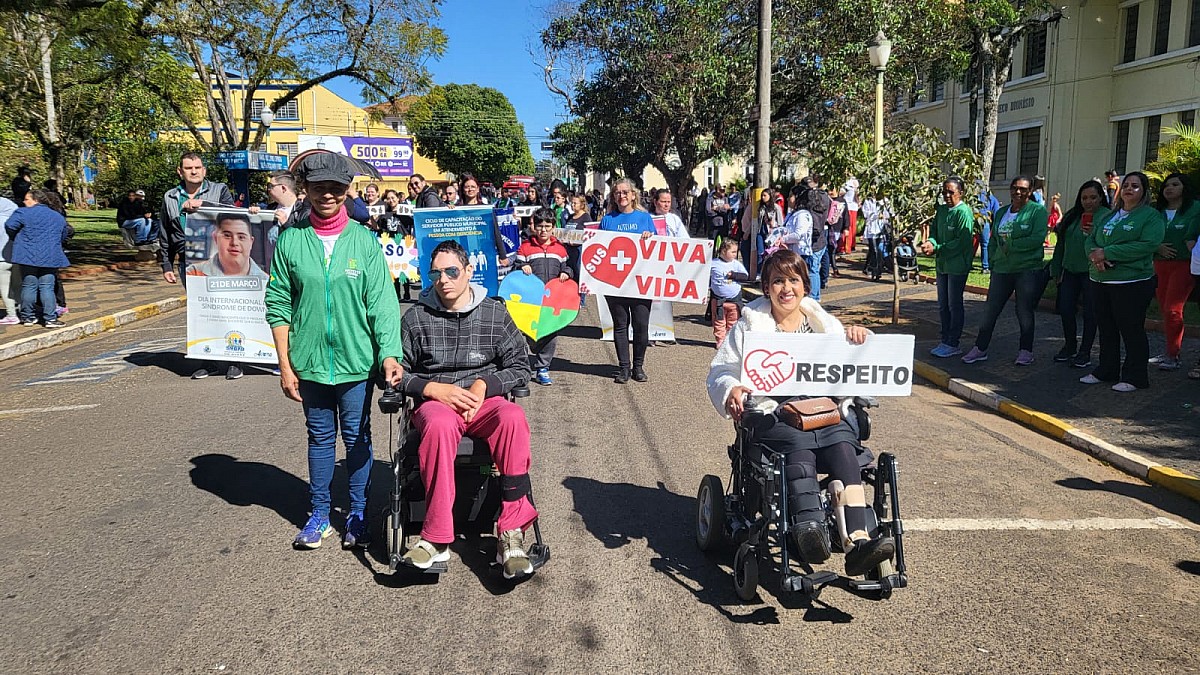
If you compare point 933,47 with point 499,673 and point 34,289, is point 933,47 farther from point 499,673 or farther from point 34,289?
point 499,673

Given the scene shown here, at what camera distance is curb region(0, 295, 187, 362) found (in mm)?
10750

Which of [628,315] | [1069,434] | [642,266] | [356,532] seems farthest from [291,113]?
[356,532]

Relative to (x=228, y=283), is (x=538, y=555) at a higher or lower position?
lower

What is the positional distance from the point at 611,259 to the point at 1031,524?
17.2 ft

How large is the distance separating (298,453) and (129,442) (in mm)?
1403

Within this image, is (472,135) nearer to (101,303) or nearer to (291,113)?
(291,113)

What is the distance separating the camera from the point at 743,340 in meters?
4.27

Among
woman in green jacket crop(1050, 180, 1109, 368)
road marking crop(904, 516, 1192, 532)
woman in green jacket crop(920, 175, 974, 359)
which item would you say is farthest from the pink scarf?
woman in green jacket crop(1050, 180, 1109, 368)

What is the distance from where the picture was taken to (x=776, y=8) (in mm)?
23266

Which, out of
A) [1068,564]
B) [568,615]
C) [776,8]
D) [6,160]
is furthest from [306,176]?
[776,8]

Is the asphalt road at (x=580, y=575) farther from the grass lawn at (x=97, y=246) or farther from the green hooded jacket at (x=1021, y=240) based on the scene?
the grass lawn at (x=97, y=246)

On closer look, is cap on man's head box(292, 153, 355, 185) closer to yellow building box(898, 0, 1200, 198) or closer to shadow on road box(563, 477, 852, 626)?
shadow on road box(563, 477, 852, 626)

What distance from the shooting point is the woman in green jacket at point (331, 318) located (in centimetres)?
445

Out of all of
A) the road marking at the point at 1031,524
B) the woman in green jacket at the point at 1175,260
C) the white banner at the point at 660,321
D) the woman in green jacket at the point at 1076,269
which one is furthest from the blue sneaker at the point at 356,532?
the woman in green jacket at the point at 1175,260
